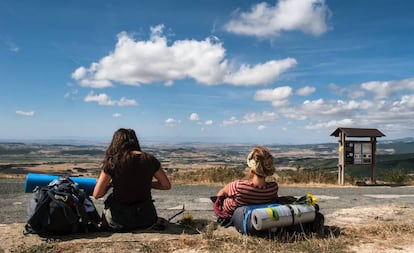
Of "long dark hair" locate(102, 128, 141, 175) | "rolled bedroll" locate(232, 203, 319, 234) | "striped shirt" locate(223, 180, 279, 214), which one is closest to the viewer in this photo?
"rolled bedroll" locate(232, 203, 319, 234)

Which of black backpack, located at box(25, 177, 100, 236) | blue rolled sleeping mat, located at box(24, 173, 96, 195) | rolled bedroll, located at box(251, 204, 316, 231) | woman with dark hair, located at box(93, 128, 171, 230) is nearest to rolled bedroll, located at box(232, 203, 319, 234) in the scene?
rolled bedroll, located at box(251, 204, 316, 231)

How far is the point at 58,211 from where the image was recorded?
16.9 feet

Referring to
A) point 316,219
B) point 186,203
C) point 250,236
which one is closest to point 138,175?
point 250,236

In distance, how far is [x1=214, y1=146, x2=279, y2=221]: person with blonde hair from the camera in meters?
5.54

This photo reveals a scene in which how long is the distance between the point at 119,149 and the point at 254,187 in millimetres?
1953

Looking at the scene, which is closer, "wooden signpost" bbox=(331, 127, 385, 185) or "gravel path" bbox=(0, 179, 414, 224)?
"gravel path" bbox=(0, 179, 414, 224)

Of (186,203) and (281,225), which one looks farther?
(186,203)

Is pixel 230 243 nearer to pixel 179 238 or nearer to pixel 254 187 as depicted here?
pixel 179 238

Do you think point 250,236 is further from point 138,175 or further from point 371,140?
point 371,140

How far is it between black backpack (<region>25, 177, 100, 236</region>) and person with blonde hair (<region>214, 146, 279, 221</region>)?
6.41ft

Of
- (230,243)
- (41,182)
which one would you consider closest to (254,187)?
(230,243)

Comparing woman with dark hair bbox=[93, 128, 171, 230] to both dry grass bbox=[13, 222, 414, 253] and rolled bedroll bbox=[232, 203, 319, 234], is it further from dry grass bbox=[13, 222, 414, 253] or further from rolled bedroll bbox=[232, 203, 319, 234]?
rolled bedroll bbox=[232, 203, 319, 234]

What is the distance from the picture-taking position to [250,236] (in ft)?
17.5

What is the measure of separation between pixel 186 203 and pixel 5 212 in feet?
11.1
